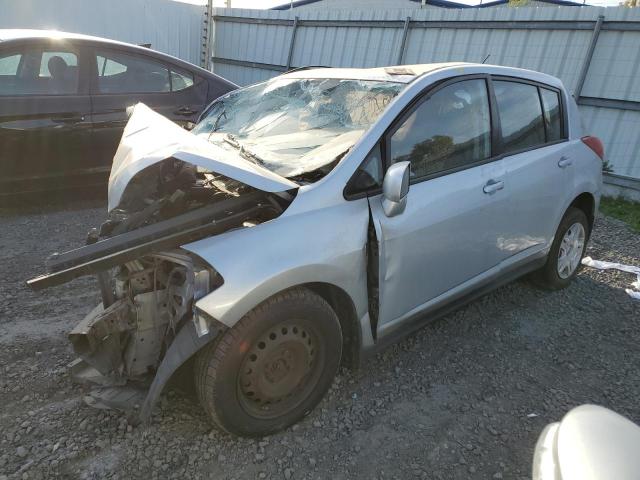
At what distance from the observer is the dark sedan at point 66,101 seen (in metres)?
4.49

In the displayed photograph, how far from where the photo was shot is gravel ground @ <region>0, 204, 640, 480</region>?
2.24 m

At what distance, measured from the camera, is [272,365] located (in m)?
2.27

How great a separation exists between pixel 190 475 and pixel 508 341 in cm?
223

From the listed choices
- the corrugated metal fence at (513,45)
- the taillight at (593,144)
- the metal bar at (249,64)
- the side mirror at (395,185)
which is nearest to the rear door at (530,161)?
the taillight at (593,144)

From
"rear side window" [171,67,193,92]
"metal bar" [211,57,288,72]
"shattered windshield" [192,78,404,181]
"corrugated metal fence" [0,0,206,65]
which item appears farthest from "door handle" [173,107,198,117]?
"corrugated metal fence" [0,0,206,65]

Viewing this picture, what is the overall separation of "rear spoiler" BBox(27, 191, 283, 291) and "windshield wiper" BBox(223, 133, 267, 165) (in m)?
0.30

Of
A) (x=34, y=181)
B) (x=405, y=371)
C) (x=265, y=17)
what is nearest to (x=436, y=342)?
(x=405, y=371)

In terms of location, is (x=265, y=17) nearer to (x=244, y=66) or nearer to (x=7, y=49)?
(x=244, y=66)

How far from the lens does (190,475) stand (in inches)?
84.8

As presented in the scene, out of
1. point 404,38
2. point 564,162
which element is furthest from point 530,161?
point 404,38

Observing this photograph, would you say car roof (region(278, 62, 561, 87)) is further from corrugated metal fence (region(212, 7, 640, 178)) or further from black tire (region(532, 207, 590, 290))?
corrugated metal fence (region(212, 7, 640, 178))

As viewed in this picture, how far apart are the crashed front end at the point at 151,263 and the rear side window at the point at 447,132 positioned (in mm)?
798

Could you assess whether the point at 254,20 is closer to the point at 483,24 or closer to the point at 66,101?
the point at 483,24

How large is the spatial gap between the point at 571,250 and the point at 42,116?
4827mm
